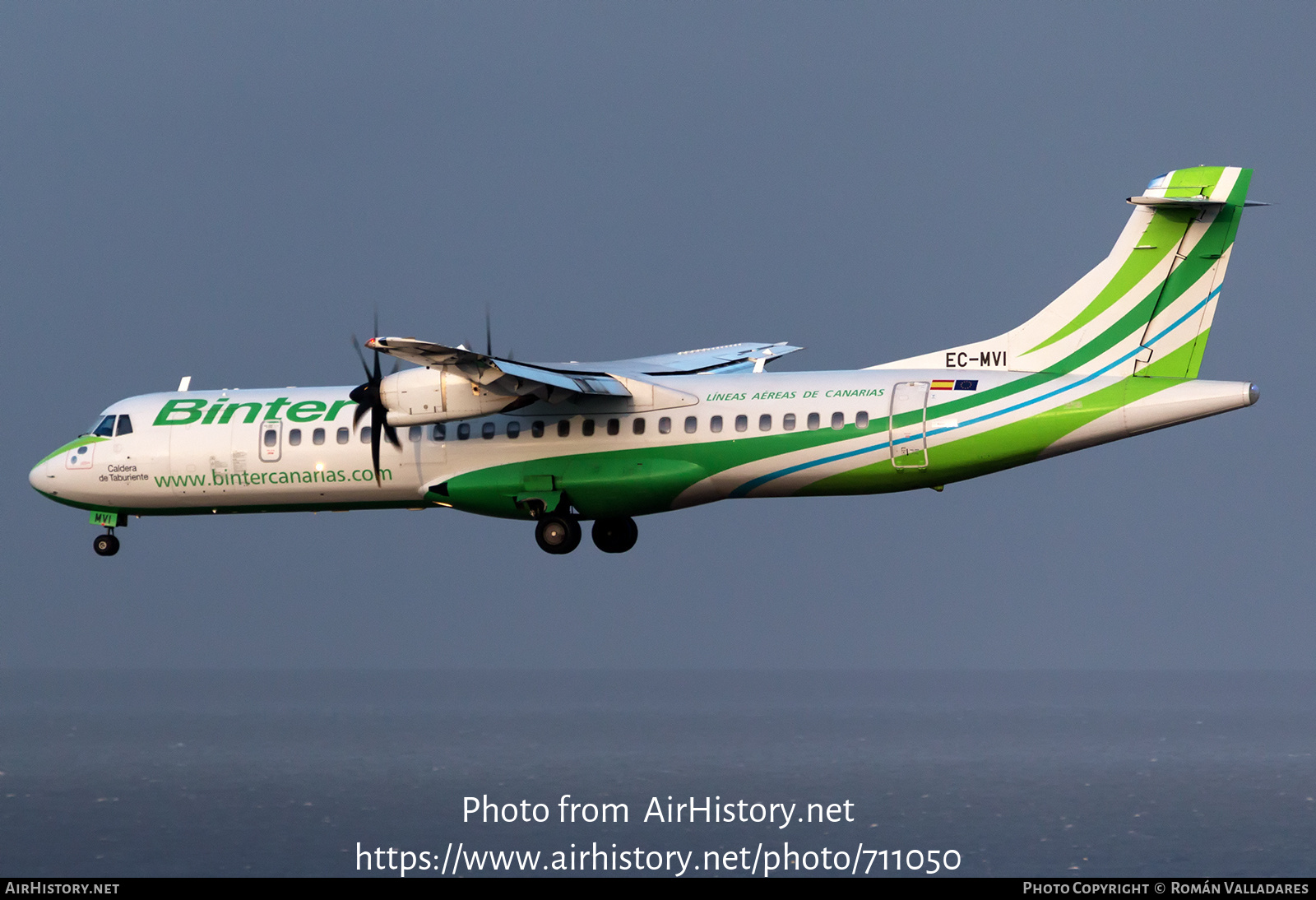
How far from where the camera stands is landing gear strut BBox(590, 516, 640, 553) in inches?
1374

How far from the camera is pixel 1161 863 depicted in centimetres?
7181

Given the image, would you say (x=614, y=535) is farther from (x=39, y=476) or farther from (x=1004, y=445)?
(x=39, y=476)

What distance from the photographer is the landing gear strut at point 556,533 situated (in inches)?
1282

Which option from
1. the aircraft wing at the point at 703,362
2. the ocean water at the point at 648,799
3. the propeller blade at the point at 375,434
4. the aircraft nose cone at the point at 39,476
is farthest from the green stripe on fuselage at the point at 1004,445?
the ocean water at the point at 648,799

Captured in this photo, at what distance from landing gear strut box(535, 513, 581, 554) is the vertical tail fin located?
9.37m

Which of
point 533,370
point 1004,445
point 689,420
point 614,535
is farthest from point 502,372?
point 1004,445

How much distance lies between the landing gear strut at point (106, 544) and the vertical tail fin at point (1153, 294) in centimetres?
2048

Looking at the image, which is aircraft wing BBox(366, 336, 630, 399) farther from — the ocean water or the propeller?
the ocean water

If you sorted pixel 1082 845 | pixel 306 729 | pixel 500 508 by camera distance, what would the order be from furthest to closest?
pixel 306 729, pixel 1082 845, pixel 500 508

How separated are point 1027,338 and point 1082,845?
5534 cm

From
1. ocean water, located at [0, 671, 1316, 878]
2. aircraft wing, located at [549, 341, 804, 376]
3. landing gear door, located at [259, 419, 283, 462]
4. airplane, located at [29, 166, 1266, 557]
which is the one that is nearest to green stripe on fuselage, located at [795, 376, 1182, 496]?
airplane, located at [29, 166, 1266, 557]

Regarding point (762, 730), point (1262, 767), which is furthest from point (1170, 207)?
point (762, 730)

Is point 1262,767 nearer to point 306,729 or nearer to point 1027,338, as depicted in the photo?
point 306,729

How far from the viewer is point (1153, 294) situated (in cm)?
3022
